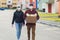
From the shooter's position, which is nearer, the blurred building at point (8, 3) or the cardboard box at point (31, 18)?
the cardboard box at point (31, 18)

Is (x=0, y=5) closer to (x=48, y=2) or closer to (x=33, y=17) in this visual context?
(x=48, y=2)

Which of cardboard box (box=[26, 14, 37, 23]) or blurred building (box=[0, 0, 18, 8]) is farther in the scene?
blurred building (box=[0, 0, 18, 8])

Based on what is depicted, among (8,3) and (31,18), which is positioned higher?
(31,18)

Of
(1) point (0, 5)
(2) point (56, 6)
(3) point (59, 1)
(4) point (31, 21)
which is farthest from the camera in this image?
(1) point (0, 5)

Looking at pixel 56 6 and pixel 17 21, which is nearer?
pixel 17 21

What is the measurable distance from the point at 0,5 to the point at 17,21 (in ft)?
468

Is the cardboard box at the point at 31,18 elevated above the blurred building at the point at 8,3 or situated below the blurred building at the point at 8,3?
above

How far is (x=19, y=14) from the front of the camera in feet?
40.3

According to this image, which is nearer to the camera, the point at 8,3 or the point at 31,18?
the point at 31,18

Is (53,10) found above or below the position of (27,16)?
below

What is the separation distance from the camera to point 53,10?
65438 mm

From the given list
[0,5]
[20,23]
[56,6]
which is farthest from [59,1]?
[0,5]

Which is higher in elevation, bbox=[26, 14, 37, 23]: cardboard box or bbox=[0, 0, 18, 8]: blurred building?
bbox=[26, 14, 37, 23]: cardboard box

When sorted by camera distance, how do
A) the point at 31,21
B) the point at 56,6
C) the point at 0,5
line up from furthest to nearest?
the point at 0,5 → the point at 56,6 → the point at 31,21
